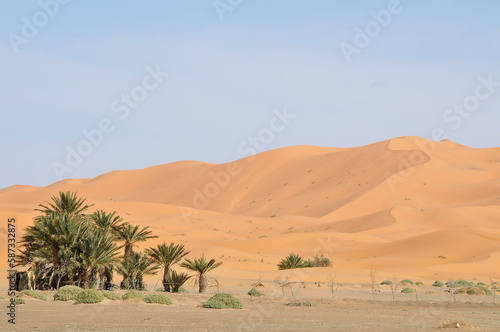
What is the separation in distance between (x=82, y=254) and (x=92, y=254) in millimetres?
337

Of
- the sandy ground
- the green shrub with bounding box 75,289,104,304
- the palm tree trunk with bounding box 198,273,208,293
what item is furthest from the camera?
the palm tree trunk with bounding box 198,273,208,293

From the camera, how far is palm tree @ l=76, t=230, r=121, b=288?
76.6 ft

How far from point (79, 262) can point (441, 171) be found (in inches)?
2755

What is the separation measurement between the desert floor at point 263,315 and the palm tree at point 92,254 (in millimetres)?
1404

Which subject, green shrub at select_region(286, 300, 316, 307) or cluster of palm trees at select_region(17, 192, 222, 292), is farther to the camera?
cluster of palm trees at select_region(17, 192, 222, 292)

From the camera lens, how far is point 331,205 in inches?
3219

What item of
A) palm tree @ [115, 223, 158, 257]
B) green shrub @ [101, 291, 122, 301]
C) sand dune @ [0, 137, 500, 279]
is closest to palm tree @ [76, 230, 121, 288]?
green shrub @ [101, 291, 122, 301]

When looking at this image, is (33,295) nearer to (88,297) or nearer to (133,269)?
(88,297)

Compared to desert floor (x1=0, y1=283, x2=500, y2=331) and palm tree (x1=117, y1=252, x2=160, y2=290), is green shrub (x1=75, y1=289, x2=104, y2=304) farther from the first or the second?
palm tree (x1=117, y1=252, x2=160, y2=290)

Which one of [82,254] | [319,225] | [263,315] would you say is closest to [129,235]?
[82,254]

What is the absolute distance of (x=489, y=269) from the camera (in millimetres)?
43500

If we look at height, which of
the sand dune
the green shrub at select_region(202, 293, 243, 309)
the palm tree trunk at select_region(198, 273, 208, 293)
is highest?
the sand dune

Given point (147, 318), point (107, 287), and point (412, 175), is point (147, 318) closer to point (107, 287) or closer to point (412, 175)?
point (107, 287)

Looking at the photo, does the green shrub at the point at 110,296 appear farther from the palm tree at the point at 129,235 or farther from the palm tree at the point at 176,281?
the palm tree at the point at 176,281
